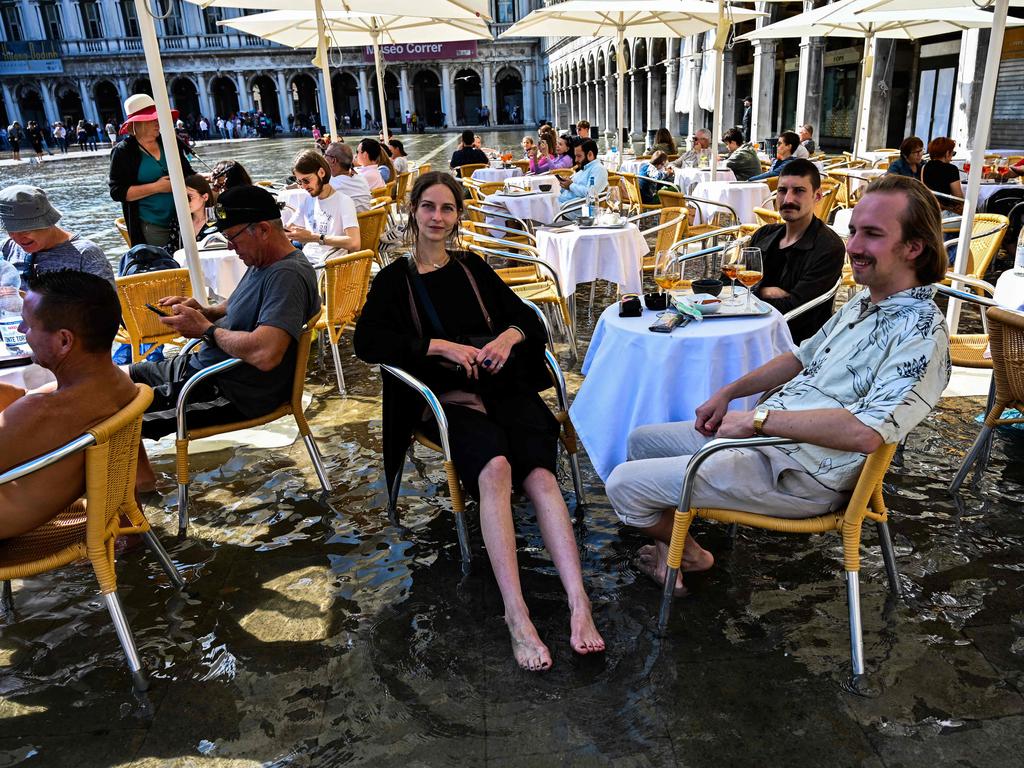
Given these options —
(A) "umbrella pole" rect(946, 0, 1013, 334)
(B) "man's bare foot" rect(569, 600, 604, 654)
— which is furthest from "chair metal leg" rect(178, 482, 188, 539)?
(A) "umbrella pole" rect(946, 0, 1013, 334)

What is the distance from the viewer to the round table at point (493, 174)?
35.6 feet

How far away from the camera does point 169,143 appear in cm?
350

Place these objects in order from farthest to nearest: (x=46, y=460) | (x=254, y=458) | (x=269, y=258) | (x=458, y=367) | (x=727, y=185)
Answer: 1. (x=727, y=185)
2. (x=254, y=458)
3. (x=269, y=258)
4. (x=458, y=367)
5. (x=46, y=460)

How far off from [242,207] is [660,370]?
156cm

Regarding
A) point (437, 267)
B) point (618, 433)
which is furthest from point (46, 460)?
point (618, 433)

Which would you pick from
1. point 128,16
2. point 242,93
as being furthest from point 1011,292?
point 128,16

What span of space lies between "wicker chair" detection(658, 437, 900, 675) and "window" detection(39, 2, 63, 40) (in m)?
65.8

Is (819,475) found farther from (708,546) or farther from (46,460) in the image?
(46,460)

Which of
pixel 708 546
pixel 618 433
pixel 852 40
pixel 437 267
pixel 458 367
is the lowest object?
pixel 708 546

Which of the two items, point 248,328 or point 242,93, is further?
point 242,93

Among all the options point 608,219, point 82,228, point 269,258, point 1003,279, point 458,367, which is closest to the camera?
point 458,367

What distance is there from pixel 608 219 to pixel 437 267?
9.19 ft

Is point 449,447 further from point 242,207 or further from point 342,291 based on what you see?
point 342,291

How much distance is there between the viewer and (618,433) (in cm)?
261
